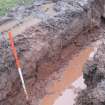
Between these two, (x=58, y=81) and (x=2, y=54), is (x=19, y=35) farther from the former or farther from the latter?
(x=58, y=81)

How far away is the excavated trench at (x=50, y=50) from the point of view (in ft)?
22.7

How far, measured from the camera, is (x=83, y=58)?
8672 millimetres

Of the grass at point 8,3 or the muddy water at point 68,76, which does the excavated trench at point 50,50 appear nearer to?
the muddy water at point 68,76

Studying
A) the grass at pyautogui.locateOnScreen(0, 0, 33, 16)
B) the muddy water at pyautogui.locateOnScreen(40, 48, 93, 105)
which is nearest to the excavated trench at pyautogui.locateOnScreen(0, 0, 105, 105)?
the muddy water at pyautogui.locateOnScreen(40, 48, 93, 105)

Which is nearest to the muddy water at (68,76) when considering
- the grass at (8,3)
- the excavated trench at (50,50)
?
the excavated trench at (50,50)

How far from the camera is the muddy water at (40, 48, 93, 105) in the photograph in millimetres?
7380

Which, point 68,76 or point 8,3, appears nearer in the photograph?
point 68,76

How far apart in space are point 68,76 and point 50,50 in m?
0.82

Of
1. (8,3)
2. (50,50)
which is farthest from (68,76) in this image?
(8,3)

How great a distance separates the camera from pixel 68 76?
803 cm

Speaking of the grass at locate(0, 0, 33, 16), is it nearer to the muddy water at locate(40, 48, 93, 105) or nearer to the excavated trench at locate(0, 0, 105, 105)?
the excavated trench at locate(0, 0, 105, 105)

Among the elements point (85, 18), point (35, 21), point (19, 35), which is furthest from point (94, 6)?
point (19, 35)

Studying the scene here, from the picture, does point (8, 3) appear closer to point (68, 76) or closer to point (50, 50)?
point (50, 50)

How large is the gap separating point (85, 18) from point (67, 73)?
194cm
